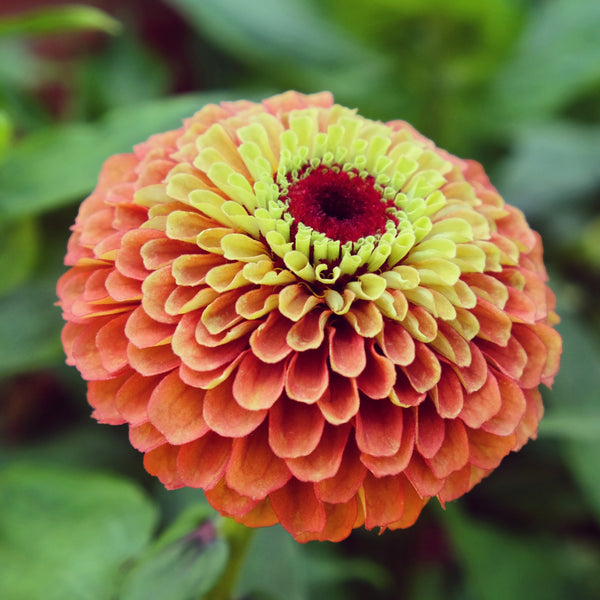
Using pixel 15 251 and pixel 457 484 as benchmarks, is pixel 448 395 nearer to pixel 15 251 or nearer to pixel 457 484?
pixel 457 484

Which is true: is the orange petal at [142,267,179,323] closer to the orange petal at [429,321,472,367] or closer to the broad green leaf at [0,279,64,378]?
the orange petal at [429,321,472,367]

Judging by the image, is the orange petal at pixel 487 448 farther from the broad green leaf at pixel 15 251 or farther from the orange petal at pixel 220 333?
the broad green leaf at pixel 15 251

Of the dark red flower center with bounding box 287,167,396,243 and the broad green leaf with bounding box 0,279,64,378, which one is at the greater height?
the dark red flower center with bounding box 287,167,396,243

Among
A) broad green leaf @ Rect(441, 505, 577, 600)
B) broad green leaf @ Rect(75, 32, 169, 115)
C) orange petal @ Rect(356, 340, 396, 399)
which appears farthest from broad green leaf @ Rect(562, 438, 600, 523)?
broad green leaf @ Rect(75, 32, 169, 115)

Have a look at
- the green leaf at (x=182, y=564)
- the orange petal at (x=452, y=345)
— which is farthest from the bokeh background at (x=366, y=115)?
the orange petal at (x=452, y=345)

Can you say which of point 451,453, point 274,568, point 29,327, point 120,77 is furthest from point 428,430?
point 120,77

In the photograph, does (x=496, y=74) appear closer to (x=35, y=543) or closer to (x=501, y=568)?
(x=501, y=568)
